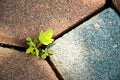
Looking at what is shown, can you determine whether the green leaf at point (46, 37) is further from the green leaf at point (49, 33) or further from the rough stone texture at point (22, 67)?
the rough stone texture at point (22, 67)

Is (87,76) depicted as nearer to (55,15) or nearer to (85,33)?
(85,33)

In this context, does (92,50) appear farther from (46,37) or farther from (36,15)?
(36,15)

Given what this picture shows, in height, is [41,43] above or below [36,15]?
below

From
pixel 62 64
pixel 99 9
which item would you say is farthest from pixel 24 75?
pixel 99 9

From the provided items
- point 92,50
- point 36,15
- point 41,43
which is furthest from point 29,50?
point 92,50

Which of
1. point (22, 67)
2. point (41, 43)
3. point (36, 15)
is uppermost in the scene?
point (36, 15)
